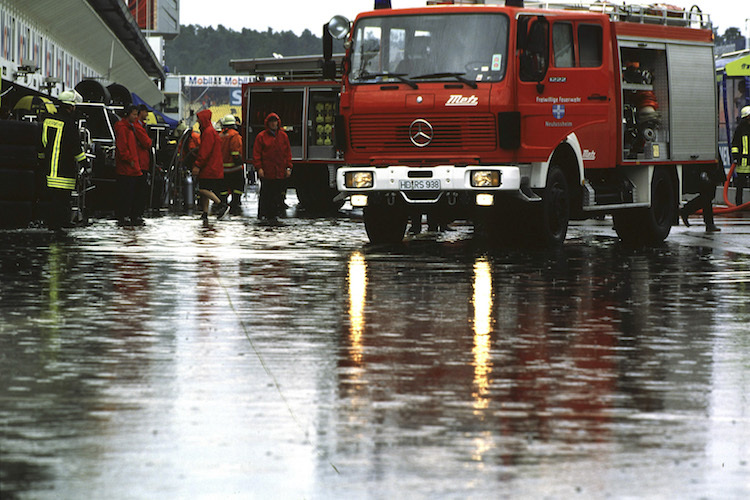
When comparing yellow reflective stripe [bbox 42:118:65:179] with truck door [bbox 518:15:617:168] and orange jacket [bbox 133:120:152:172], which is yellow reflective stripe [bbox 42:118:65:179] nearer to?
orange jacket [bbox 133:120:152:172]

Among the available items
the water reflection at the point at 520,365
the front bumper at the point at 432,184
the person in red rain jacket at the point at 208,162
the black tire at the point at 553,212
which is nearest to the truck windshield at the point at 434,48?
the front bumper at the point at 432,184

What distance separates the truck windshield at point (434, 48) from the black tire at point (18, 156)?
4870mm

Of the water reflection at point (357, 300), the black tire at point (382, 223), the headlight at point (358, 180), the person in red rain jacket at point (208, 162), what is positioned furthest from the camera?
the person in red rain jacket at point (208, 162)

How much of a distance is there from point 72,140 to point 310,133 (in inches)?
487

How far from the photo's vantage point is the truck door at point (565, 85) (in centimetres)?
1772

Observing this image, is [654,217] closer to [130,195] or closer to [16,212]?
[16,212]

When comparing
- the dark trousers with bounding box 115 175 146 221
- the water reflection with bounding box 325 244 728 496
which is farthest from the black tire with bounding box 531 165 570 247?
the dark trousers with bounding box 115 175 146 221

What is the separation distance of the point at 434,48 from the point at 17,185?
19.9 ft

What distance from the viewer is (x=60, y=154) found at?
2034 cm

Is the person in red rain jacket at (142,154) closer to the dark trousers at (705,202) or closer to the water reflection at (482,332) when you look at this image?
the dark trousers at (705,202)

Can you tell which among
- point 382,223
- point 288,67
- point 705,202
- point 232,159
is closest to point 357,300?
point 382,223

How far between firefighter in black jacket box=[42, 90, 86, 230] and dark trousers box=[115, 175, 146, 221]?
10.7 feet

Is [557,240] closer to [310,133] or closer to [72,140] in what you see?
[72,140]

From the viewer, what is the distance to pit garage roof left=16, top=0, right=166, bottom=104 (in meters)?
45.6
